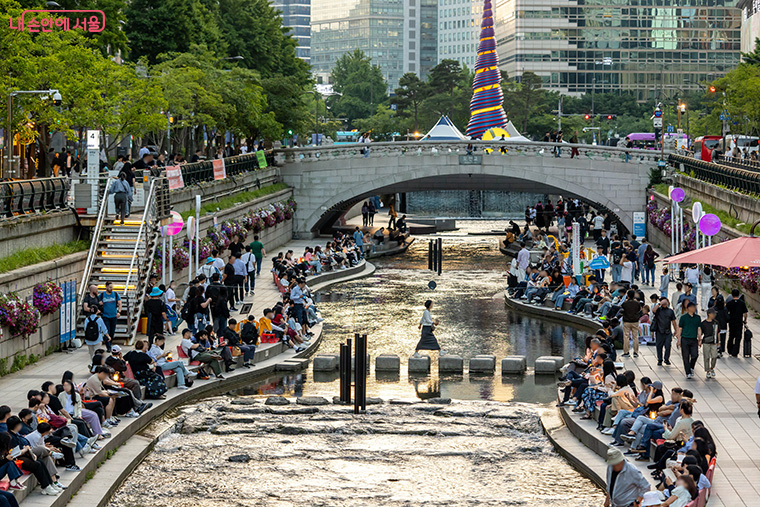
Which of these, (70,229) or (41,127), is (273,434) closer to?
(70,229)

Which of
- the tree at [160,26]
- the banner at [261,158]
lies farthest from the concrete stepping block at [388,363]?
the tree at [160,26]

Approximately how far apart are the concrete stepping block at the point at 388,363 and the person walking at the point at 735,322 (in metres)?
7.86

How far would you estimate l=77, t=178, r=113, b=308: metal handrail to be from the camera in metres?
28.7

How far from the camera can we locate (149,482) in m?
18.2

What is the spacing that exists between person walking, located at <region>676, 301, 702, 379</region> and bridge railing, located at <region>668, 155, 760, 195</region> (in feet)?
48.7

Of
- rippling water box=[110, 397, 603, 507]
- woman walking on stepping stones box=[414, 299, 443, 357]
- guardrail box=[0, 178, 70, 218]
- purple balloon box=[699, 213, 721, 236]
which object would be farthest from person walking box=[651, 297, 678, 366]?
guardrail box=[0, 178, 70, 218]

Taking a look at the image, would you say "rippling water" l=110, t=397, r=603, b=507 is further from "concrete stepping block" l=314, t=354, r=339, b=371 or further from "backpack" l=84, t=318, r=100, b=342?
"backpack" l=84, t=318, r=100, b=342

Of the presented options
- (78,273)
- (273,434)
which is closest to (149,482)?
(273,434)

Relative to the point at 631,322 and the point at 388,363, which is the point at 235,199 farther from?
the point at 631,322

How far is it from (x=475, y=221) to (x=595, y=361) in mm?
64167

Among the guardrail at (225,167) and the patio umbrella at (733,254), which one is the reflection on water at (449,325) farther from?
the guardrail at (225,167)

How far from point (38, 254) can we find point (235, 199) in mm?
21626

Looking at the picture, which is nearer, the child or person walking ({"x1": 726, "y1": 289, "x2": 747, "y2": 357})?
person walking ({"x1": 726, "y1": 289, "x2": 747, "y2": 357})

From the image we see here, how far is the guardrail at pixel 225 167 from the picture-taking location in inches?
1668
